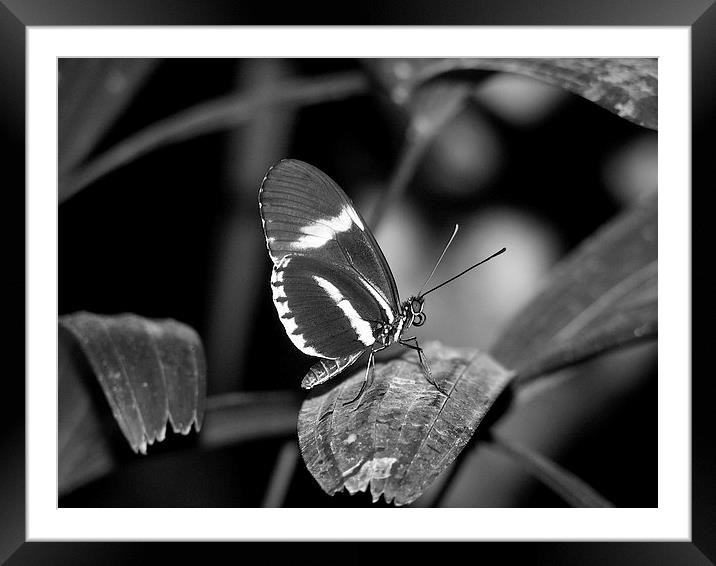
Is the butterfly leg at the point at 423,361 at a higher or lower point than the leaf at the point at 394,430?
higher

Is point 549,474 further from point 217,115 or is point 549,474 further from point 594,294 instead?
point 217,115

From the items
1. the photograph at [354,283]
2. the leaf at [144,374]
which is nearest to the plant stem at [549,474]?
the photograph at [354,283]

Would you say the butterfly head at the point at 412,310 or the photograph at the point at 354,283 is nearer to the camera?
the photograph at the point at 354,283

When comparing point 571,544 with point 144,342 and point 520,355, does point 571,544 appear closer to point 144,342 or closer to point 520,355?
point 520,355

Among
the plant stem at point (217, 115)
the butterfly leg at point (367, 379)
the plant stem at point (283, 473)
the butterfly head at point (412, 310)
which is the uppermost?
the plant stem at point (217, 115)

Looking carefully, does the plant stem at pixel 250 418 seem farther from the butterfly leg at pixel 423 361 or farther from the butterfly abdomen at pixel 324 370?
the butterfly leg at pixel 423 361

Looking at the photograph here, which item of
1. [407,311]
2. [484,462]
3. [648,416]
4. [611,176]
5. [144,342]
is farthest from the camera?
[611,176]
